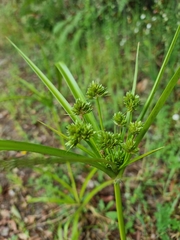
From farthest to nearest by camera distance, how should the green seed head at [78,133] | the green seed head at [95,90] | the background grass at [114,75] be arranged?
the background grass at [114,75] → the green seed head at [95,90] → the green seed head at [78,133]

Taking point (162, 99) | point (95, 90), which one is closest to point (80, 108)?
point (95, 90)

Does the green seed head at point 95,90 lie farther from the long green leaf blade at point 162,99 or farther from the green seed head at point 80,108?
the long green leaf blade at point 162,99

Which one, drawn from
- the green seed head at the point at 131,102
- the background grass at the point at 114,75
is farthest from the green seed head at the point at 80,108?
the background grass at the point at 114,75

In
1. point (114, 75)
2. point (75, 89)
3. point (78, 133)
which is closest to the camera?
point (78, 133)

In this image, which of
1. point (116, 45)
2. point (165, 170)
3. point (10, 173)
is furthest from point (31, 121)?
point (165, 170)

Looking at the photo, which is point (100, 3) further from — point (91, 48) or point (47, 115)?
point (47, 115)

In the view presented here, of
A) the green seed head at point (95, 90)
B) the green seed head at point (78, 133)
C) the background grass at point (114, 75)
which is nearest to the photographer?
the green seed head at point (78, 133)

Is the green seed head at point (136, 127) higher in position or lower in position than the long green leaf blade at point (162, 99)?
lower

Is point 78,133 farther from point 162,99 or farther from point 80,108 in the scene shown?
point 162,99

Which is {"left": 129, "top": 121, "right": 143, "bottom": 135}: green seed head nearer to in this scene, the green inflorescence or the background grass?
the green inflorescence

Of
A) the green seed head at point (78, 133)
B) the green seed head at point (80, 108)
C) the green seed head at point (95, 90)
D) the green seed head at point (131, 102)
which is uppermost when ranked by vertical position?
the green seed head at point (95, 90)
